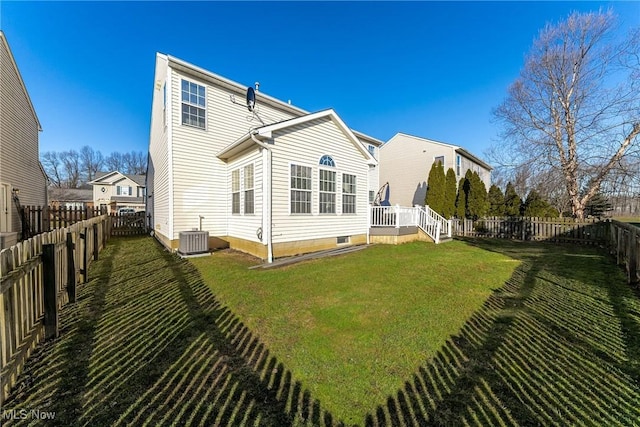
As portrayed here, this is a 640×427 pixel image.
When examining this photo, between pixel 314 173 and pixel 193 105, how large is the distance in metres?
5.24

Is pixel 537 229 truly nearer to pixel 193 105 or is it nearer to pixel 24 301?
pixel 193 105

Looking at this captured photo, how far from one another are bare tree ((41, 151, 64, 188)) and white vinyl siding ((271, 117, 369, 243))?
6422 centimetres

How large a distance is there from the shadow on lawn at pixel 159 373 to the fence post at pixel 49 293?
17 cm

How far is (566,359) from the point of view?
2.95m

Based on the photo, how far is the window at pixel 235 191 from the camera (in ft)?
31.4

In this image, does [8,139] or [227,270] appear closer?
[227,270]

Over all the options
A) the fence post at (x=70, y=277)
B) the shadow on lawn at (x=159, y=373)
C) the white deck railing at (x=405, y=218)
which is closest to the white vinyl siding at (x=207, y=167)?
the fence post at (x=70, y=277)

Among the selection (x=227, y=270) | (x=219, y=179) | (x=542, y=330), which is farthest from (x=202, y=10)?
(x=542, y=330)

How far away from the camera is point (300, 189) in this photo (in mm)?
8766

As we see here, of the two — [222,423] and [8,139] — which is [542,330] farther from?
[8,139]

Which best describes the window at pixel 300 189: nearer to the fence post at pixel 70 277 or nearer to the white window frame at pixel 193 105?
the white window frame at pixel 193 105

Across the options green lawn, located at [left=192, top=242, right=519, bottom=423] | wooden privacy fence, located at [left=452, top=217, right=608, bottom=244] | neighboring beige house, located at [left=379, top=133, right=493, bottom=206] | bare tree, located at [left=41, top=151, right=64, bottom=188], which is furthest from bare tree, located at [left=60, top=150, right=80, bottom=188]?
wooden privacy fence, located at [left=452, top=217, right=608, bottom=244]

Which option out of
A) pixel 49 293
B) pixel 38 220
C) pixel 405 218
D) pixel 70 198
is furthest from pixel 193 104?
pixel 70 198

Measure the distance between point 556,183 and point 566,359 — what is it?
62.6 feet
